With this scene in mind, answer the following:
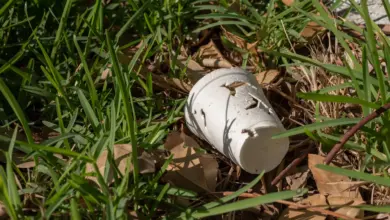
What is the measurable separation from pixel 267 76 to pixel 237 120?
0.38 meters

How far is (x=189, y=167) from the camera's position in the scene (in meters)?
1.72

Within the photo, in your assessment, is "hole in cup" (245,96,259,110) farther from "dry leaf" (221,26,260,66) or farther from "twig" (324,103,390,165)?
"dry leaf" (221,26,260,66)

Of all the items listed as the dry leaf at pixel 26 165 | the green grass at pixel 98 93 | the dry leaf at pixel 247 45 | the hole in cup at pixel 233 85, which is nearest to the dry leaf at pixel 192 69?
the green grass at pixel 98 93

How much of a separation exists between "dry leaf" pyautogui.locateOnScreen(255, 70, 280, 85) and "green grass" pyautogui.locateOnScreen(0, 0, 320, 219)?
0.06 m

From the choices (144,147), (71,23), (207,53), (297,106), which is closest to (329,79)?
(297,106)

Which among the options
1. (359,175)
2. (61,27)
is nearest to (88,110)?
(61,27)

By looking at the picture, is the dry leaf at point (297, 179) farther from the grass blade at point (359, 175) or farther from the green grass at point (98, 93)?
the grass blade at point (359, 175)

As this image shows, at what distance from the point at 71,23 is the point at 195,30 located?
0.39 meters

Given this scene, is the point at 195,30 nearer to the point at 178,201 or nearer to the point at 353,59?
the point at 353,59

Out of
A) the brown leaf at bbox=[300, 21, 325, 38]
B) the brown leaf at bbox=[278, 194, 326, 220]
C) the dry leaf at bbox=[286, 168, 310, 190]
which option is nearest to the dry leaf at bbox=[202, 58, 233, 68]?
the brown leaf at bbox=[300, 21, 325, 38]

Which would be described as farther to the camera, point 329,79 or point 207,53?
point 207,53

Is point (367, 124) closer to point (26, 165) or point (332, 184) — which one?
point (332, 184)

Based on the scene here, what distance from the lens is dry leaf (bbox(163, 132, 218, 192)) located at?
66.9 inches

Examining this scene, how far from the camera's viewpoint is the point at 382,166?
166cm
